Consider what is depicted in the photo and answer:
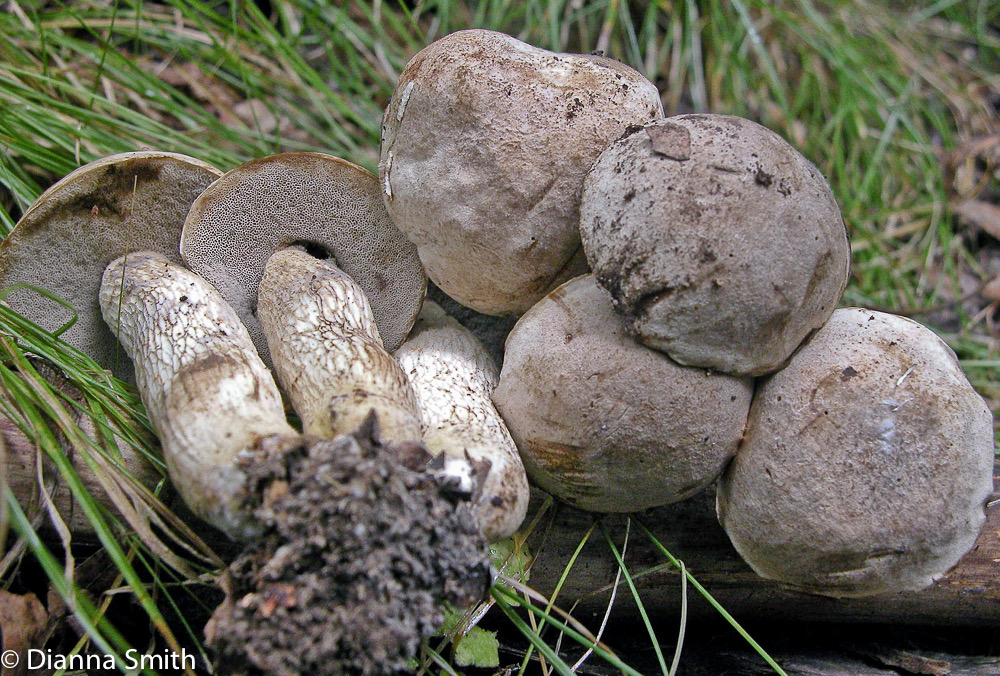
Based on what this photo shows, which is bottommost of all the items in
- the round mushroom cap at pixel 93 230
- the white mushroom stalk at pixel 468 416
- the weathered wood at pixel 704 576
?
the weathered wood at pixel 704 576

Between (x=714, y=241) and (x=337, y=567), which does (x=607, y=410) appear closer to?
(x=714, y=241)

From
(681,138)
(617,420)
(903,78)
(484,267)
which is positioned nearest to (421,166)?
(484,267)

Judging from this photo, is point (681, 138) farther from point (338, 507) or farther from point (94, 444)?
point (94, 444)

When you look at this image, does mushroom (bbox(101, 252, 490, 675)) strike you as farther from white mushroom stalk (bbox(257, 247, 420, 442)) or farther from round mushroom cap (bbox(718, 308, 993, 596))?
round mushroom cap (bbox(718, 308, 993, 596))

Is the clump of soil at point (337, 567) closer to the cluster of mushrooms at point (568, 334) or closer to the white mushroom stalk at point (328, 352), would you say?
the cluster of mushrooms at point (568, 334)

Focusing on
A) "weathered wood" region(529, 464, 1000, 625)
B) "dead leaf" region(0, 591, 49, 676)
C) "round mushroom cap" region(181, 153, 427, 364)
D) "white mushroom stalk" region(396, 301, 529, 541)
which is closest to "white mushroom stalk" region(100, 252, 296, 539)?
"round mushroom cap" region(181, 153, 427, 364)

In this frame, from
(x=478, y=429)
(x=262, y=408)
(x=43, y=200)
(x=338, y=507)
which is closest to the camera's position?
(x=338, y=507)

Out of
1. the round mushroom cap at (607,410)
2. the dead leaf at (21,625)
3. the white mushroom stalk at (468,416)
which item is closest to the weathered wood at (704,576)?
the round mushroom cap at (607,410)
